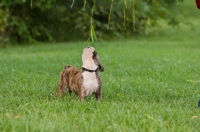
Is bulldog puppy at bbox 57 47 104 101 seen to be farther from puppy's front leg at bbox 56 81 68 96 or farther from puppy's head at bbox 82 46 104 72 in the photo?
puppy's front leg at bbox 56 81 68 96

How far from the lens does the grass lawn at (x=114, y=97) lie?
4.25m

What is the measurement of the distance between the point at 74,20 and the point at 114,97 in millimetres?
10442

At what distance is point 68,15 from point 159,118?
39.2 feet

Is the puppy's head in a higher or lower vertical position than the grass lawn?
higher

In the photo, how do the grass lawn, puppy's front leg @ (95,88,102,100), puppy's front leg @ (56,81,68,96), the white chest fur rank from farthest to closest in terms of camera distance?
puppy's front leg @ (56,81,68,96) < puppy's front leg @ (95,88,102,100) < the white chest fur < the grass lawn

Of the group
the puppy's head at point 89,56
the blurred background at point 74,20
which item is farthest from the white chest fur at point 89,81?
the blurred background at point 74,20

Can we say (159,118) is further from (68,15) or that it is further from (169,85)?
(68,15)

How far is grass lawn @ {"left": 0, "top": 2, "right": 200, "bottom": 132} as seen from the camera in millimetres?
4246

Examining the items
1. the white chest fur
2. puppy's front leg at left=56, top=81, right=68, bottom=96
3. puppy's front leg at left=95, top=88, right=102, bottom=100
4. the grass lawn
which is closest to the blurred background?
the grass lawn

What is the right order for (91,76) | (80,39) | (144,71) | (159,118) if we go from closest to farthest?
(159,118) → (91,76) → (144,71) → (80,39)

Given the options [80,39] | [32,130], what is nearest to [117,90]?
[32,130]

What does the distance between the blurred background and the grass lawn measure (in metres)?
4.07

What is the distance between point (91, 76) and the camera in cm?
525

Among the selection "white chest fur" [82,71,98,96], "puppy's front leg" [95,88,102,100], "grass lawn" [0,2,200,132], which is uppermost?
"white chest fur" [82,71,98,96]
